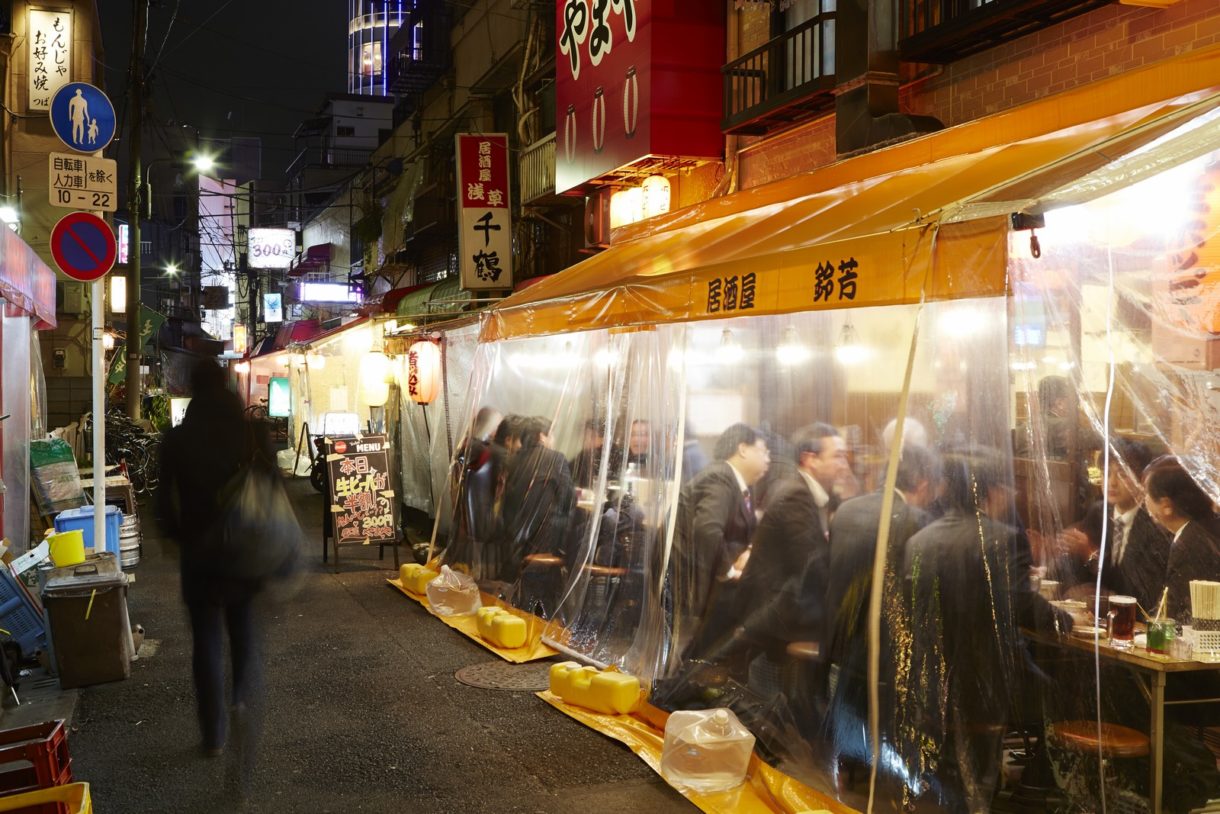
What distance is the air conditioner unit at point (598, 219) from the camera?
16203 millimetres

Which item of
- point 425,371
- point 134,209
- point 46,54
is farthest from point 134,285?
point 425,371

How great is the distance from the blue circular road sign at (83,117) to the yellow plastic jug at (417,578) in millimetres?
6159

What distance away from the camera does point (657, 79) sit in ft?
42.9

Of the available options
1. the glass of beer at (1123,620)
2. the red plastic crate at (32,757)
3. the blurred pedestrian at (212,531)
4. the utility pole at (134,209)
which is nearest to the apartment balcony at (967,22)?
the glass of beer at (1123,620)

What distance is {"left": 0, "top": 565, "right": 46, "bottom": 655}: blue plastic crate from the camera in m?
9.31

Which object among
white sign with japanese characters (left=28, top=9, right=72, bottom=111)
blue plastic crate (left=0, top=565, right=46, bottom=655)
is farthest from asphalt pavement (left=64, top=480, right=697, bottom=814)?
white sign with japanese characters (left=28, top=9, right=72, bottom=111)

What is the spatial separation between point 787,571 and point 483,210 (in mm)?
13102

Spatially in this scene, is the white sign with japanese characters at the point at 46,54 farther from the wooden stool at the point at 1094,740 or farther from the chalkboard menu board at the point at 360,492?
the wooden stool at the point at 1094,740

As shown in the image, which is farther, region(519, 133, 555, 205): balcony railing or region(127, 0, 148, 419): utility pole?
region(127, 0, 148, 419): utility pole

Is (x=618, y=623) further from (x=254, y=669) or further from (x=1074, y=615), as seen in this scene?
(x=1074, y=615)

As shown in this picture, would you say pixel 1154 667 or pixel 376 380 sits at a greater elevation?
pixel 376 380

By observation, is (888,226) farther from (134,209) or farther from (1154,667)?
(134,209)

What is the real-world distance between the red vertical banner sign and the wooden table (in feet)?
29.4

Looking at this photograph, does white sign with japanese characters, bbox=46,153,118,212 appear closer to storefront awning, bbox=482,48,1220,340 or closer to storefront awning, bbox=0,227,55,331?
storefront awning, bbox=0,227,55,331
